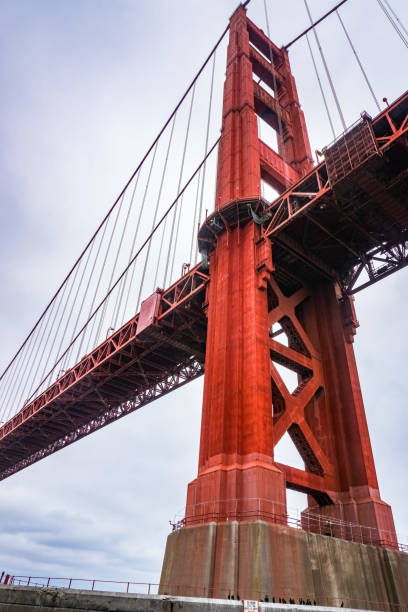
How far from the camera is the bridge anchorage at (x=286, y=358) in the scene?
11859mm

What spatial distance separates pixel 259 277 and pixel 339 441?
778 centimetres

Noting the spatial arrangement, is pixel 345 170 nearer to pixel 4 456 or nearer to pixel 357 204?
pixel 357 204

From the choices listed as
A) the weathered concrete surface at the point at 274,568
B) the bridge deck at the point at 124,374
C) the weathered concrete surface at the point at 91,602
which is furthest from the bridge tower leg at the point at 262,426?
the bridge deck at the point at 124,374

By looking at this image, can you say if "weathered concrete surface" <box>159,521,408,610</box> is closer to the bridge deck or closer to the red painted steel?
the red painted steel

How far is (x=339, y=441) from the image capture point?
58.6 ft

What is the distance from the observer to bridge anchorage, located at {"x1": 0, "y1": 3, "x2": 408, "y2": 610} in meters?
11.9

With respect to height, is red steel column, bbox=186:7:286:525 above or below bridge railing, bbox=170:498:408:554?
above

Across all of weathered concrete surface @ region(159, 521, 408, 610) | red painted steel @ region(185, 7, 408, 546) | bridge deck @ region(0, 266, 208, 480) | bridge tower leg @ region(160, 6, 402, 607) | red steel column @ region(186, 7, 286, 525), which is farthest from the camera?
bridge deck @ region(0, 266, 208, 480)

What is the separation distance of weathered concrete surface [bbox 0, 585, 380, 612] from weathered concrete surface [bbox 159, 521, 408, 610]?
9.44ft

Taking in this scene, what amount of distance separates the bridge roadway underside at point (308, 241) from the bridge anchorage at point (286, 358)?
0.26ft

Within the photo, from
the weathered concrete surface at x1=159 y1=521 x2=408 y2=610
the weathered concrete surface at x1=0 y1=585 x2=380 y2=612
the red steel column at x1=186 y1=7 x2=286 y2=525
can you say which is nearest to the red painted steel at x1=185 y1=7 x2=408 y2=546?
the red steel column at x1=186 y1=7 x2=286 y2=525

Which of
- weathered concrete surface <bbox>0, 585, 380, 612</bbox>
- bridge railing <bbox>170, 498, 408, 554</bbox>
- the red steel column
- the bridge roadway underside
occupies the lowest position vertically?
weathered concrete surface <bbox>0, 585, 380, 612</bbox>

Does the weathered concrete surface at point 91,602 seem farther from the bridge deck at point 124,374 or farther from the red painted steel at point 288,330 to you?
the bridge deck at point 124,374

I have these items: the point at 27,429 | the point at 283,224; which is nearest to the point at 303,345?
the point at 283,224
